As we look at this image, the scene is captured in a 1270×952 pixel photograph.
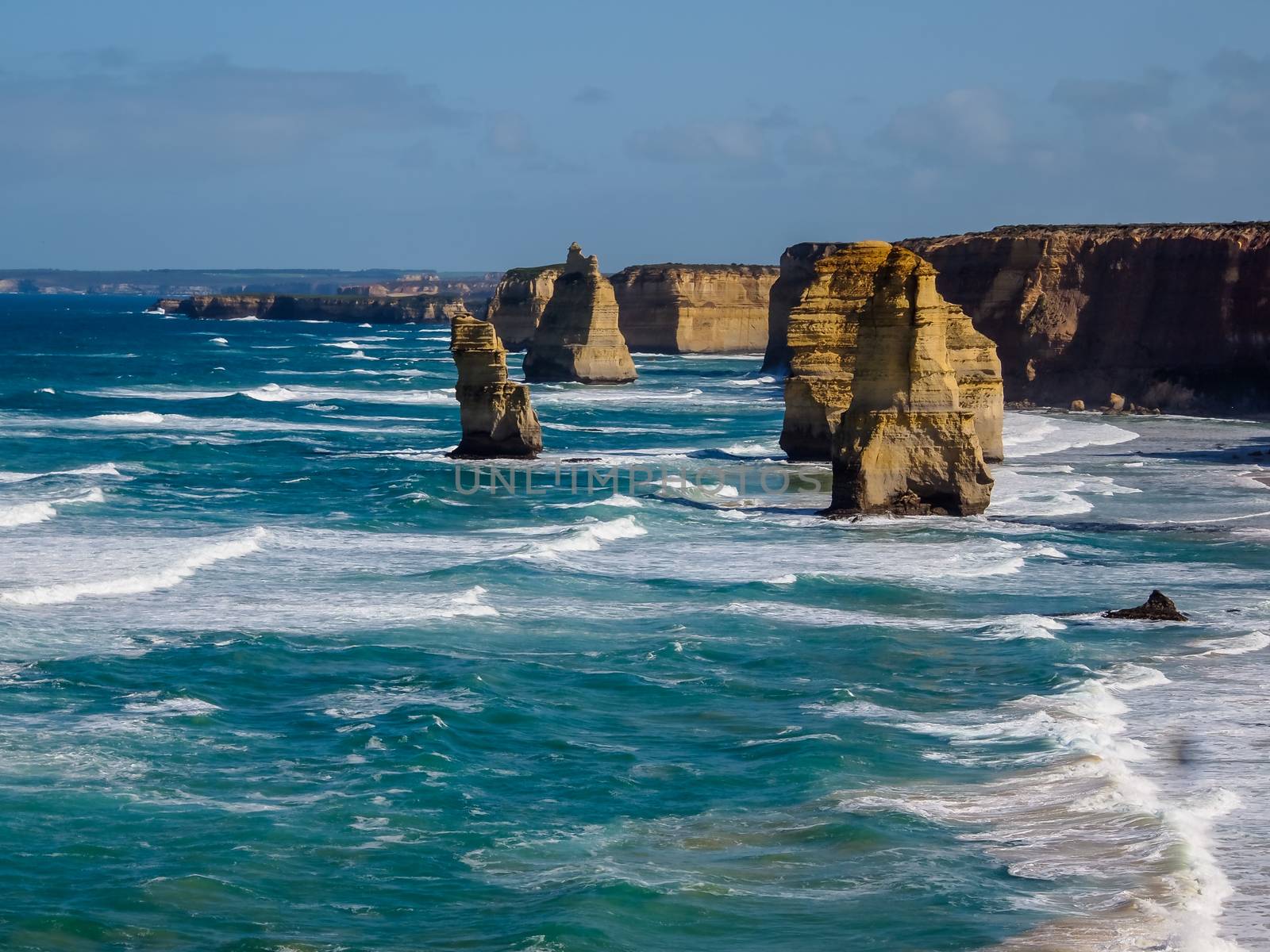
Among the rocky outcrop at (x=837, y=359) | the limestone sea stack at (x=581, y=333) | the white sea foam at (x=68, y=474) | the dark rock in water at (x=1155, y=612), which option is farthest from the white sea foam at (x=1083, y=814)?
the limestone sea stack at (x=581, y=333)

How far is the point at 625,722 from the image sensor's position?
19.6 m

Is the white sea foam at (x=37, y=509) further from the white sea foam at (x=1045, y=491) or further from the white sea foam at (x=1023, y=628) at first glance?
the white sea foam at (x=1023, y=628)

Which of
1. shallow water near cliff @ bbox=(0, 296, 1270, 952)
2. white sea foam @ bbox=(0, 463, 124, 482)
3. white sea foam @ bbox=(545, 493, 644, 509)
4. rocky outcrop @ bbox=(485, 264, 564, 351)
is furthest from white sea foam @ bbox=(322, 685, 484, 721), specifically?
rocky outcrop @ bbox=(485, 264, 564, 351)

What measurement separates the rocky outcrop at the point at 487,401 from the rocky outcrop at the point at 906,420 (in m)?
11.2

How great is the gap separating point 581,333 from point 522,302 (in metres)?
29.0

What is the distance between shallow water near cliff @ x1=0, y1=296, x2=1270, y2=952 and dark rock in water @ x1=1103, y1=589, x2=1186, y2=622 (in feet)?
1.30

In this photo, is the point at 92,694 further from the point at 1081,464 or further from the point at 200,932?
the point at 1081,464

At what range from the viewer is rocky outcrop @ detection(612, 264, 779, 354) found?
123250 mm

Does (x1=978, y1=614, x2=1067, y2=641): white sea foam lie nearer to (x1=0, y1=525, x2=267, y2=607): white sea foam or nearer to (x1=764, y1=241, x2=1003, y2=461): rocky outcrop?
(x1=0, y1=525, x2=267, y2=607): white sea foam

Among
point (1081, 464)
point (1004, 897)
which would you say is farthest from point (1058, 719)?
point (1081, 464)

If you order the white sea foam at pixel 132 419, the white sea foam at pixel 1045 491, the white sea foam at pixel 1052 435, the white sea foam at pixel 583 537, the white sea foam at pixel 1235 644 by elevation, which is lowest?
the white sea foam at pixel 1235 644

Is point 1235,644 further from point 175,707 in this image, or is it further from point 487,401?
point 487,401

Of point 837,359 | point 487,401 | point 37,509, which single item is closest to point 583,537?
point 37,509

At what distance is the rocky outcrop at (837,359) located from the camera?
43531mm
